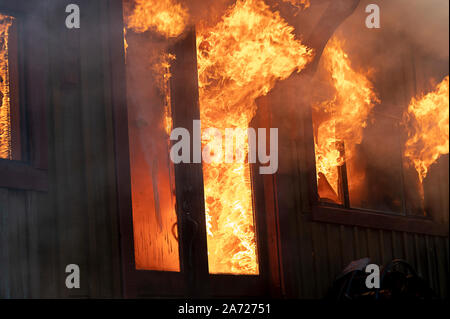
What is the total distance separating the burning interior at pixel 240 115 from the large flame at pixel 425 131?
0.20 meters

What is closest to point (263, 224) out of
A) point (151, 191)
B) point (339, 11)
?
point (151, 191)

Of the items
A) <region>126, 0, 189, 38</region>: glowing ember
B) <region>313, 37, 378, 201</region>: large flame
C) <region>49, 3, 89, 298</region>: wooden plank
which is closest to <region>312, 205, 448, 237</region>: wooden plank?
<region>313, 37, 378, 201</region>: large flame

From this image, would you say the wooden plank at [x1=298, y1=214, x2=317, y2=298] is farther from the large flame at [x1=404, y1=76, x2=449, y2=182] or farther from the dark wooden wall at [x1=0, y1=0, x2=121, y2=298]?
the large flame at [x1=404, y1=76, x2=449, y2=182]

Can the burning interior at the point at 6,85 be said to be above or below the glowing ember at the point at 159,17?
below

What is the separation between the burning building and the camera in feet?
17.3

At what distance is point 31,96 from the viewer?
527cm

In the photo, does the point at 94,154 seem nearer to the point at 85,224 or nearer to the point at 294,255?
the point at 85,224

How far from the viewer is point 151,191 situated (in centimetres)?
621

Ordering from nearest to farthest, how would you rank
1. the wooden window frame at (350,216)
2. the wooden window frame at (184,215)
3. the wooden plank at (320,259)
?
the wooden window frame at (184,215) → the wooden plank at (320,259) → the wooden window frame at (350,216)

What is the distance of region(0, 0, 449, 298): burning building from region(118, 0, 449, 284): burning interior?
0.02 metres

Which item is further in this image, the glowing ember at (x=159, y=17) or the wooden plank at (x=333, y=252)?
the wooden plank at (x=333, y=252)

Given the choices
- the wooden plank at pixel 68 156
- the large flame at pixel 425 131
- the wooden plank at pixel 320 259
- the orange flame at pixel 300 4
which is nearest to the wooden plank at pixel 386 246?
the wooden plank at pixel 320 259

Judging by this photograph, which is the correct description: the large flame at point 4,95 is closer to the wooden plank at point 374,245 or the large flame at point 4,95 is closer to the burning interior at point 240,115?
the burning interior at point 240,115

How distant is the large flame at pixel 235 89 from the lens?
272 inches
